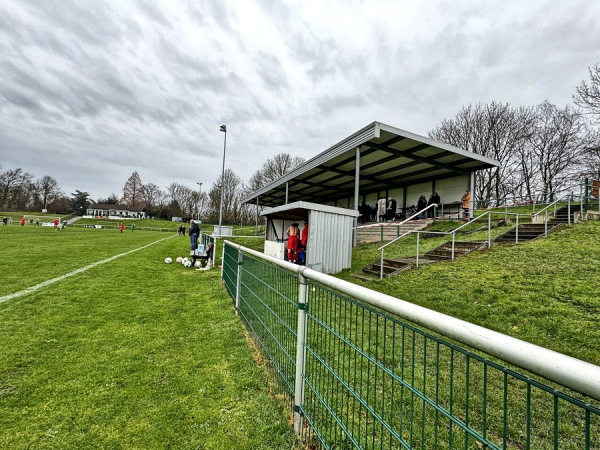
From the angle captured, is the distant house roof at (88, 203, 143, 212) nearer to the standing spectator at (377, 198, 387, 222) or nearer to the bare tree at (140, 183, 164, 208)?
the bare tree at (140, 183, 164, 208)

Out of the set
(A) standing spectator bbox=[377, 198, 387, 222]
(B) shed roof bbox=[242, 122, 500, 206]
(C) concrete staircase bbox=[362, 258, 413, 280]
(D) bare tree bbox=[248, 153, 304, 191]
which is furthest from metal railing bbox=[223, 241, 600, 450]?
(D) bare tree bbox=[248, 153, 304, 191]

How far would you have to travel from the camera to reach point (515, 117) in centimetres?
2694

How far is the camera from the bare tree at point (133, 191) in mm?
79750

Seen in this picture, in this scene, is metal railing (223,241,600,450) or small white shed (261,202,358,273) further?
small white shed (261,202,358,273)

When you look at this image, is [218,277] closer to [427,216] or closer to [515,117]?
[427,216]

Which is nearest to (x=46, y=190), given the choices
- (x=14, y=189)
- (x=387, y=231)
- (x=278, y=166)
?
(x=14, y=189)

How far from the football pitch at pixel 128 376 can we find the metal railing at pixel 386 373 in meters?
0.38

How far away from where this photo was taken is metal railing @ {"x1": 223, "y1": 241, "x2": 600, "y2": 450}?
0.96m

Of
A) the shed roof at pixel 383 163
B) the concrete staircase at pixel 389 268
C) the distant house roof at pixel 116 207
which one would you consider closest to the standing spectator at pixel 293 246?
the concrete staircase at pixel 389 268

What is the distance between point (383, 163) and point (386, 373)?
15.5m

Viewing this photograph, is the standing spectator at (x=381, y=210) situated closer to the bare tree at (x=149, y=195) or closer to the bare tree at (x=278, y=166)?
the bare tree at (x=278, y=166)

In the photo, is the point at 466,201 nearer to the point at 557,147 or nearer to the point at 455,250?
the point at 455,250

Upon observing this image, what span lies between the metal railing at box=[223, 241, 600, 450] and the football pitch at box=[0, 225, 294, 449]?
382mm

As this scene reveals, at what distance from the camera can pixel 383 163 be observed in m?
16.2
